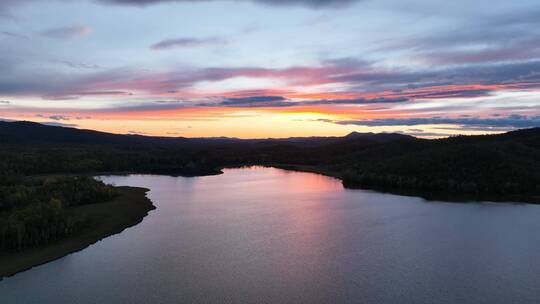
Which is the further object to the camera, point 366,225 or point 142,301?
point 366,225

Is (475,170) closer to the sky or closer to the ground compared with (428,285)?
closer to the sky

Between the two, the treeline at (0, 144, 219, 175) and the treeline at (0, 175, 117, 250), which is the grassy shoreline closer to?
the treeline at (0, 175, 117, 250)

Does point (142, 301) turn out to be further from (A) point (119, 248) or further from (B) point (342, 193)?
(B) point (342, 193)

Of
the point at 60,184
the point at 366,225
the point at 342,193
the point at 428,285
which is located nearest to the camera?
the point at 428,285

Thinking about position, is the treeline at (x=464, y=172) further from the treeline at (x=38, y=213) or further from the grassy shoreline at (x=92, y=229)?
the treeline at (x=38, y=213)

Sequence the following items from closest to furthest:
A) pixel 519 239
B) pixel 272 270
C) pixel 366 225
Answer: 1. pixel 272 270
2. pixel 519 239
3. pixel 366 225

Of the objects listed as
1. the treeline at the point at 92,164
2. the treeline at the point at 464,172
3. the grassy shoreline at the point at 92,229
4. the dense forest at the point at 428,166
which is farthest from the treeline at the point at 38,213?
the treeline at the point at 464,172

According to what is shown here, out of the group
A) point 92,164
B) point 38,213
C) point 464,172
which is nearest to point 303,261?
point 38,213

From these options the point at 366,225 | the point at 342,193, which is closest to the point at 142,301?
the point at 366,225
